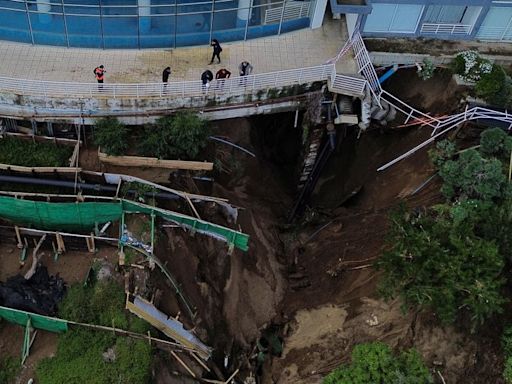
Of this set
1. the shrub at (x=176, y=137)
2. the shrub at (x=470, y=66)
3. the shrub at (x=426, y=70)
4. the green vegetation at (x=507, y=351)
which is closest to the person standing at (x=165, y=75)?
the shrub at (x=176, y=137)

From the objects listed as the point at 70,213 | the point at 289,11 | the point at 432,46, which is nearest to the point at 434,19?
the point at 432,46

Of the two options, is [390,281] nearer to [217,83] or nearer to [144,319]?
[144,319]

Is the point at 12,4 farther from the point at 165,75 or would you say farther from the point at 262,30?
the point at 262,30

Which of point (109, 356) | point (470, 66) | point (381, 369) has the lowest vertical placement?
point (109, 356)

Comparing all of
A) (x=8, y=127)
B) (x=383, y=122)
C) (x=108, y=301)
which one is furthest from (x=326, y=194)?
(x=8, y=127)

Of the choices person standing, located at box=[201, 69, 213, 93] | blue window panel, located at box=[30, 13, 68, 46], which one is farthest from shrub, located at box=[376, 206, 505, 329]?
blue window panel, located at box=[30, 13, 68, 46]

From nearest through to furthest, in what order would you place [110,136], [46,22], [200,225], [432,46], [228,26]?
[110,136]
[200,225]
[46,22]
[228,26]
[432,46]
